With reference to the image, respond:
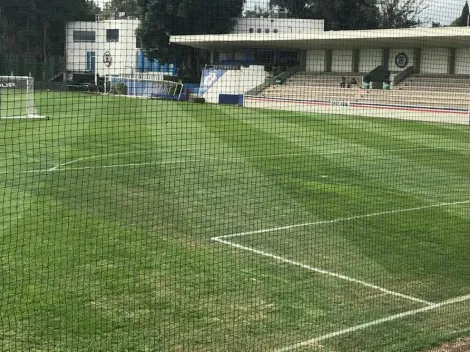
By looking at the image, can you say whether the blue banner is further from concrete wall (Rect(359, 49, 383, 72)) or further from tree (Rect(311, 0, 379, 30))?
concrete wall (Rect(359, 49, 383, 72))

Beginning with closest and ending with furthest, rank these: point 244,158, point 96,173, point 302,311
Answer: point 302,311, point 96,173, point 244,158

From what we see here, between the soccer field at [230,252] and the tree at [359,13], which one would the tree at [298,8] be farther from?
the soccer field at [230,252]

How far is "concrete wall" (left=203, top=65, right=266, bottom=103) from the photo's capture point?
4153 centimetres

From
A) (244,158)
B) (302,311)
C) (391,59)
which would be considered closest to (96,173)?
(244,158)

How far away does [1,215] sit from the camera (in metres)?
9.03

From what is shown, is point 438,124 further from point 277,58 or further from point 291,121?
point 277,58

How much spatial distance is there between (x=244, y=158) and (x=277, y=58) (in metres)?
30.4

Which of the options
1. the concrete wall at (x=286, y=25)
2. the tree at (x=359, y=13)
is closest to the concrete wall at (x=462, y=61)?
the tree at (x=359, y=13)

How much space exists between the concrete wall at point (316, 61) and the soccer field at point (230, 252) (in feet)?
80.1

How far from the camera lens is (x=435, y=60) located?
1505 inches

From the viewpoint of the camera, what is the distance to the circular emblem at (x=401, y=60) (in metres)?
37.4

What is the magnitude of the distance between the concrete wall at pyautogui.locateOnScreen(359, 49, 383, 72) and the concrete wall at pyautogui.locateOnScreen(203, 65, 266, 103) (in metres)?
6.07

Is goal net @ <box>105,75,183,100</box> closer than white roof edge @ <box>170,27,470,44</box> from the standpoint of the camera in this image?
No

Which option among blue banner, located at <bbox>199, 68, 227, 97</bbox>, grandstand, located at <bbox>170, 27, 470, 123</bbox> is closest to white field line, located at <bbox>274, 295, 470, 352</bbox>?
grandstand, located at <bbox>170, 27, 470, 123</bbox>
